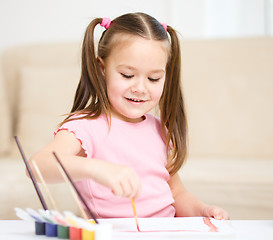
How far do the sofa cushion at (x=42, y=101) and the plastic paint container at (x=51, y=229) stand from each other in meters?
1.40

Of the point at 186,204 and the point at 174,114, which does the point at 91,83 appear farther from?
the point at 186,204

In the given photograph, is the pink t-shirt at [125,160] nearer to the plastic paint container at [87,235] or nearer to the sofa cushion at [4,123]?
the plastic paint container at [87,235]

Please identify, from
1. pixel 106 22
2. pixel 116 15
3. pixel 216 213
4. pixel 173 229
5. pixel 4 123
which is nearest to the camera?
pixel 173 229

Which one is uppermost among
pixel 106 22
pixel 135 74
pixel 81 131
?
pixel 106 22

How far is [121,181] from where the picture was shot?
25.0 inches

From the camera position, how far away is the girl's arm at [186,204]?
1020 millimetres

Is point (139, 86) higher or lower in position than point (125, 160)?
higher

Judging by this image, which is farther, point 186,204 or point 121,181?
point 186,204

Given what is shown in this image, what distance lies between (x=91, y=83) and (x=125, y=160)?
192mm

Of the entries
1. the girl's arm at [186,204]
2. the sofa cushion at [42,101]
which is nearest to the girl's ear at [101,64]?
the girl's arm at [186,204]

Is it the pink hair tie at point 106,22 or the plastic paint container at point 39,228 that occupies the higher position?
the pink hair tie at point 106,22

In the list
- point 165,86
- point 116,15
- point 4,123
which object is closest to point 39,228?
point 165,86

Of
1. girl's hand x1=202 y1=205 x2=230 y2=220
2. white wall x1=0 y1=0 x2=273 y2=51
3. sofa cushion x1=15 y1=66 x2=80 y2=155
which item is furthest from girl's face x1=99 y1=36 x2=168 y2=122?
white wall x1=0 y1=0 x2=273 y2=51

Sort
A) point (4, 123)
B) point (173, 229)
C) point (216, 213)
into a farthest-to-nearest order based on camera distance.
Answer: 1. point (4, 123)
2. point (216, 213)
3. point (173, 229)
